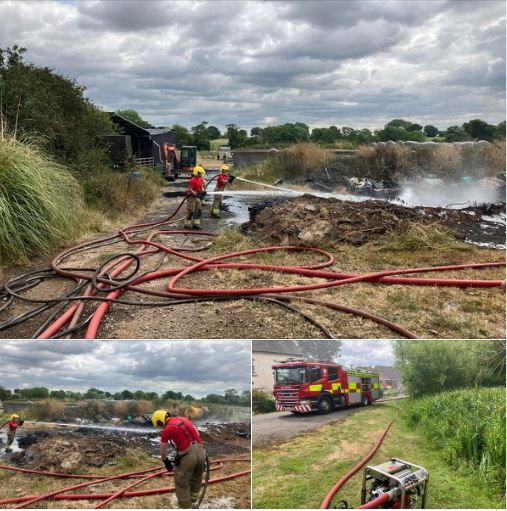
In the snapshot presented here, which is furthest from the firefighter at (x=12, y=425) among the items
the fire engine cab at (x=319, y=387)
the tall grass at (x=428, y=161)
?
the tall grass at (x=428, y=161)

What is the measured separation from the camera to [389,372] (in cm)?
338

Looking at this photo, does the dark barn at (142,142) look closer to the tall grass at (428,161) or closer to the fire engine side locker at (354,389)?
the tall grass at (428,161)

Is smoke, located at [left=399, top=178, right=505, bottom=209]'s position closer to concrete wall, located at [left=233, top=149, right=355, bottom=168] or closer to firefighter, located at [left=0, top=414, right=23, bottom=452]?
concrete wall, located at [left=233, top=149, right=355, bottom=168]

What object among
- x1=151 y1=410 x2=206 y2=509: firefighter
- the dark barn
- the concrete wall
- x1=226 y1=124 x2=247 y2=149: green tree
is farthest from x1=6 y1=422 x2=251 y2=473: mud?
x1=226 y1=124 x2=247 y2=149: green tree

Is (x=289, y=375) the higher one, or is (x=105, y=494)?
(x=289, y=375)

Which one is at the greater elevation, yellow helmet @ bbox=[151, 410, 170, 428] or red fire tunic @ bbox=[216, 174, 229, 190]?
red fire tunic @ bbox=[216, 174, 229, 190]

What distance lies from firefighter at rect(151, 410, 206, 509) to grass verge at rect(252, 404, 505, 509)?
15.2 inches

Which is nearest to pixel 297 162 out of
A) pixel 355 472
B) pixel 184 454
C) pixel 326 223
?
pixel 326 223

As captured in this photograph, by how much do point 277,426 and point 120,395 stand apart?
114 cm

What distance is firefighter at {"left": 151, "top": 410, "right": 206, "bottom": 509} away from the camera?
122 inches

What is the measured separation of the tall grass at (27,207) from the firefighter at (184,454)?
505 cm

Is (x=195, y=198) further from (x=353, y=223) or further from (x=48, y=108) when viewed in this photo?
(x=48, y=108)

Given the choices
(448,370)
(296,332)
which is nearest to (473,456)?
(448,370)

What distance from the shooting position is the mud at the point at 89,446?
3236mm
